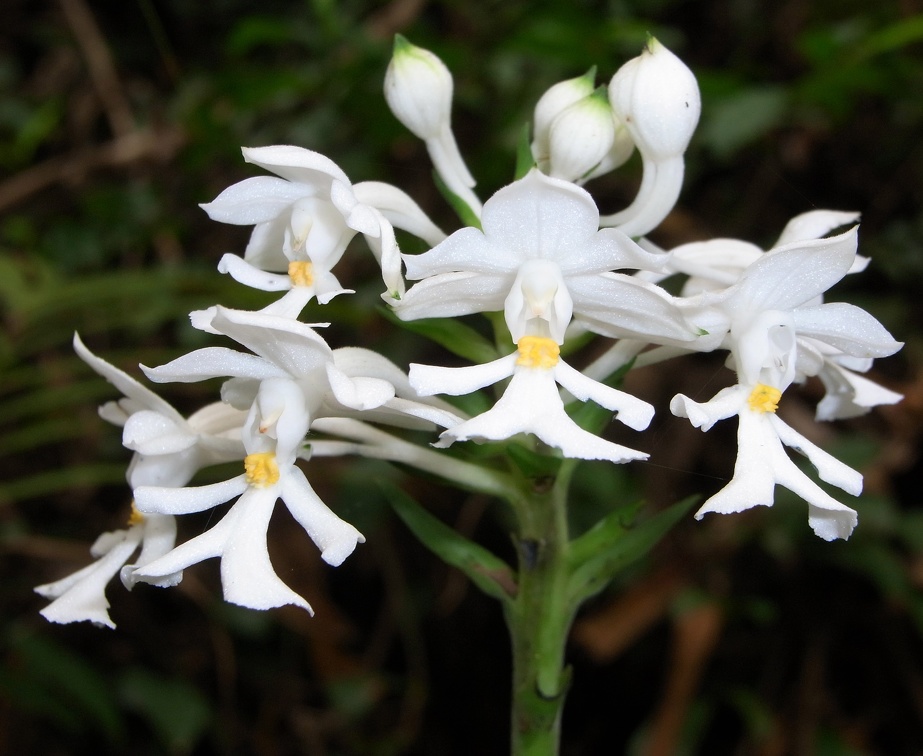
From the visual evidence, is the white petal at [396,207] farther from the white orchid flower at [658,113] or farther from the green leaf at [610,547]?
the green leaf at [610,547]

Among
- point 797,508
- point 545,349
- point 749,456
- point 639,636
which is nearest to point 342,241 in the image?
point 545,349

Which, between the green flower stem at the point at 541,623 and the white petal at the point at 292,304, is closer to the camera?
the white petal at the point at 292,304

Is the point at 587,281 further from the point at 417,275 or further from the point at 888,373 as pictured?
the point at 888,373

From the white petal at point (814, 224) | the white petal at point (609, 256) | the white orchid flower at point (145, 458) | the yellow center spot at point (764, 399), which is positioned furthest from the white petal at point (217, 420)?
the white petal at point (814, 224)

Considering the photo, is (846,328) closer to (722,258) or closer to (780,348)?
(780,348)

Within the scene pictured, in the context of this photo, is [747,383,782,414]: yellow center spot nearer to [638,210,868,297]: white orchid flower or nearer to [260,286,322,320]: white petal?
[638,210,868,297]: white orchid flower

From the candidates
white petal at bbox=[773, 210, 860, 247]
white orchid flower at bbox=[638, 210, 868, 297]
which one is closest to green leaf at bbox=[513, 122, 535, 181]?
white orchid flower at bbox=[638, 210, 868, 297]
